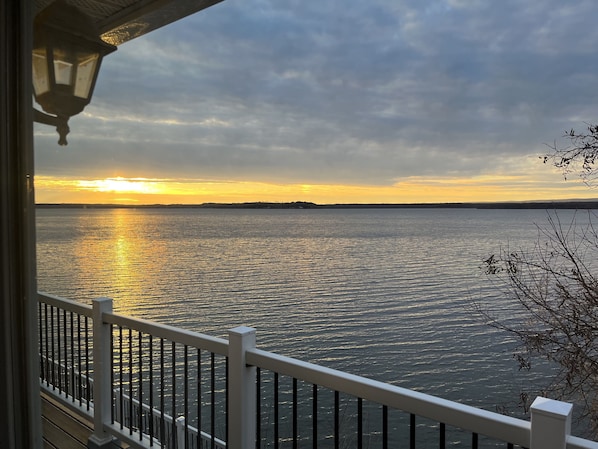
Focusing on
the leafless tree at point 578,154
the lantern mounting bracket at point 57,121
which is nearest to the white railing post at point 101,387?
the lantern mounting bracket at point 57,121

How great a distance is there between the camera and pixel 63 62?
33.8 inches

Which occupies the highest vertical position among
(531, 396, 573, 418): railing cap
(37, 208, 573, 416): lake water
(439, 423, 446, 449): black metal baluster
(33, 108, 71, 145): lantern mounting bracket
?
(33, 108, 71, 145): lantern mounting bracket

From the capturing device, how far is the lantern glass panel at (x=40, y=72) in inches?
30.7

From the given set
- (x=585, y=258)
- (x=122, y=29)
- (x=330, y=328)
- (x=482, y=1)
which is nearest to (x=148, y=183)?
(x=122, y=29)

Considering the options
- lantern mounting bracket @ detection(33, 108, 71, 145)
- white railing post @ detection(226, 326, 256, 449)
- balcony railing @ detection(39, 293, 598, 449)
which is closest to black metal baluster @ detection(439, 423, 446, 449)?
balcony railing @ detection(39, 293, 598, 449)

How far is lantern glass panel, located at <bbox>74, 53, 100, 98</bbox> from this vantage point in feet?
2.98

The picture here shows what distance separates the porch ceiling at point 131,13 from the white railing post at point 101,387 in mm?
1667

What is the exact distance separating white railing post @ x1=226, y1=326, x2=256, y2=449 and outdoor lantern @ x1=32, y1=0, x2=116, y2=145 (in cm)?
103

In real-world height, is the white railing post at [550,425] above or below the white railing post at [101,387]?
above

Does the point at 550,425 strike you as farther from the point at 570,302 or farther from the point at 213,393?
the point at 570,302

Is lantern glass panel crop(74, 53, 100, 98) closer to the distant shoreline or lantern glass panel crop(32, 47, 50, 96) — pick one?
lantern glass panel crop(32, 47, 50, 96)

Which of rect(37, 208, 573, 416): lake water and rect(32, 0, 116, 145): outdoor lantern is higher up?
rect(32, 0, 116, 145): outdoor lantern

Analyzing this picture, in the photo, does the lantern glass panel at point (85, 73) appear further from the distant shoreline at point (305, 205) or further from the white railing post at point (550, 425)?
the white railing post at point (550, 425)

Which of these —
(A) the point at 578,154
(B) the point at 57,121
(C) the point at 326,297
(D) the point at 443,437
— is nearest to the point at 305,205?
(A) the point at 578,154
